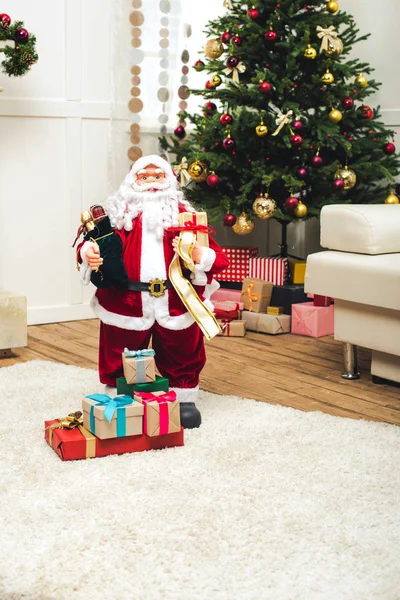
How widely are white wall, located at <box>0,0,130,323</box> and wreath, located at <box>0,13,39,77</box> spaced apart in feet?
1.03

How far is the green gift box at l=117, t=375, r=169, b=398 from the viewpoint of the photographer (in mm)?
2334

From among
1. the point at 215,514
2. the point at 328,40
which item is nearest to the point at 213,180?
the point at 328,40

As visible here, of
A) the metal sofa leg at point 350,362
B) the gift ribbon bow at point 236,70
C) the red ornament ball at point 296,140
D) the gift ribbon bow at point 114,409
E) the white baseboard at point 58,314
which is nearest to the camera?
the gift ribbon bow at point 114,409

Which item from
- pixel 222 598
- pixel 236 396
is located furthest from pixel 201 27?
pixel 222 598

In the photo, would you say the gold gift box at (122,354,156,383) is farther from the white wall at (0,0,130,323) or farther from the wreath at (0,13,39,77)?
the white wall at (0,0,130,323)

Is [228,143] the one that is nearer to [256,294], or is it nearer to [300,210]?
[300,210]

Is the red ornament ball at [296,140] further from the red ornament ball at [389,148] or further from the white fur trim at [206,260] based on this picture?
the white fur trim at [206,260]

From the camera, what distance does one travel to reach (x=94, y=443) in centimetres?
219

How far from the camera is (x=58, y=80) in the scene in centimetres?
401

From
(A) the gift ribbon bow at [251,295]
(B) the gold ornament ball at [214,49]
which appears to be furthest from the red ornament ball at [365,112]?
(A) the gift ribbon bow at [251,295]

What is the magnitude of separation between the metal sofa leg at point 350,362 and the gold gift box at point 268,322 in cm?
81

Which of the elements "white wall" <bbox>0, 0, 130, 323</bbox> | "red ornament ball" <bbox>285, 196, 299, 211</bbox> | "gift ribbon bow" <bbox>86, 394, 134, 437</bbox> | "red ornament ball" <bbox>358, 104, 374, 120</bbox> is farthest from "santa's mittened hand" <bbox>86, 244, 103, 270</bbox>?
"red ornament ball" <bbox>358, 104, 374, 120</bbox>

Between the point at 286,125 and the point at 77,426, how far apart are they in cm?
205

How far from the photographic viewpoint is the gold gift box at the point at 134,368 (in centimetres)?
232
